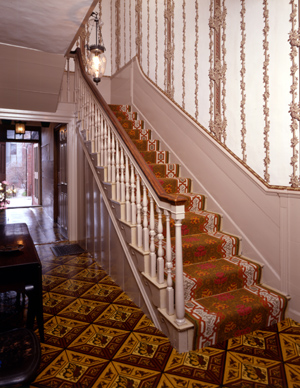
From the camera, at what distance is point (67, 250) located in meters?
4.32

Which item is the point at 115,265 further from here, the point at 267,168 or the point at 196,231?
the point at 267,168

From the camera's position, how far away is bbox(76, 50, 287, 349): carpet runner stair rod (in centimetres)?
200

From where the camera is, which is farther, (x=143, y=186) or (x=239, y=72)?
(x=239, y=72)

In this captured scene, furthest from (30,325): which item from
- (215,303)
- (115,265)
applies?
(215,303)

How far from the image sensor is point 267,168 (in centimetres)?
257

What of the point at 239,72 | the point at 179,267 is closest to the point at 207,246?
the point at 179,267

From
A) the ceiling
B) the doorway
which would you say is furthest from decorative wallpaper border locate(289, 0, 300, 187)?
the doorway

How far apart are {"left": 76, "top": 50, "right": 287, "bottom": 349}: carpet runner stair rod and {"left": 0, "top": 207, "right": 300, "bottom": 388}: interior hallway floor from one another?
6.2 inches

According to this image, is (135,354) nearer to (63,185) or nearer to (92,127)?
(92,127)

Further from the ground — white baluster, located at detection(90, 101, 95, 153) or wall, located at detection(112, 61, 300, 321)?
white baluster, located at detection(90, 101, 95, 153)

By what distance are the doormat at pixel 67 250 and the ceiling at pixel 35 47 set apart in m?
2.17

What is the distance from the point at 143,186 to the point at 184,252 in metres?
0.69

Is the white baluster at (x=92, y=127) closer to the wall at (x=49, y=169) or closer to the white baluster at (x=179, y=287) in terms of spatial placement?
the white baluster at (x=179, y=287)

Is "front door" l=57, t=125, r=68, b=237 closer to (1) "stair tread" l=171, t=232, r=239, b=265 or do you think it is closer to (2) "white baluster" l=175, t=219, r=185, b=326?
(1) "stair tread" l=171, t=232, r=239, b=265
